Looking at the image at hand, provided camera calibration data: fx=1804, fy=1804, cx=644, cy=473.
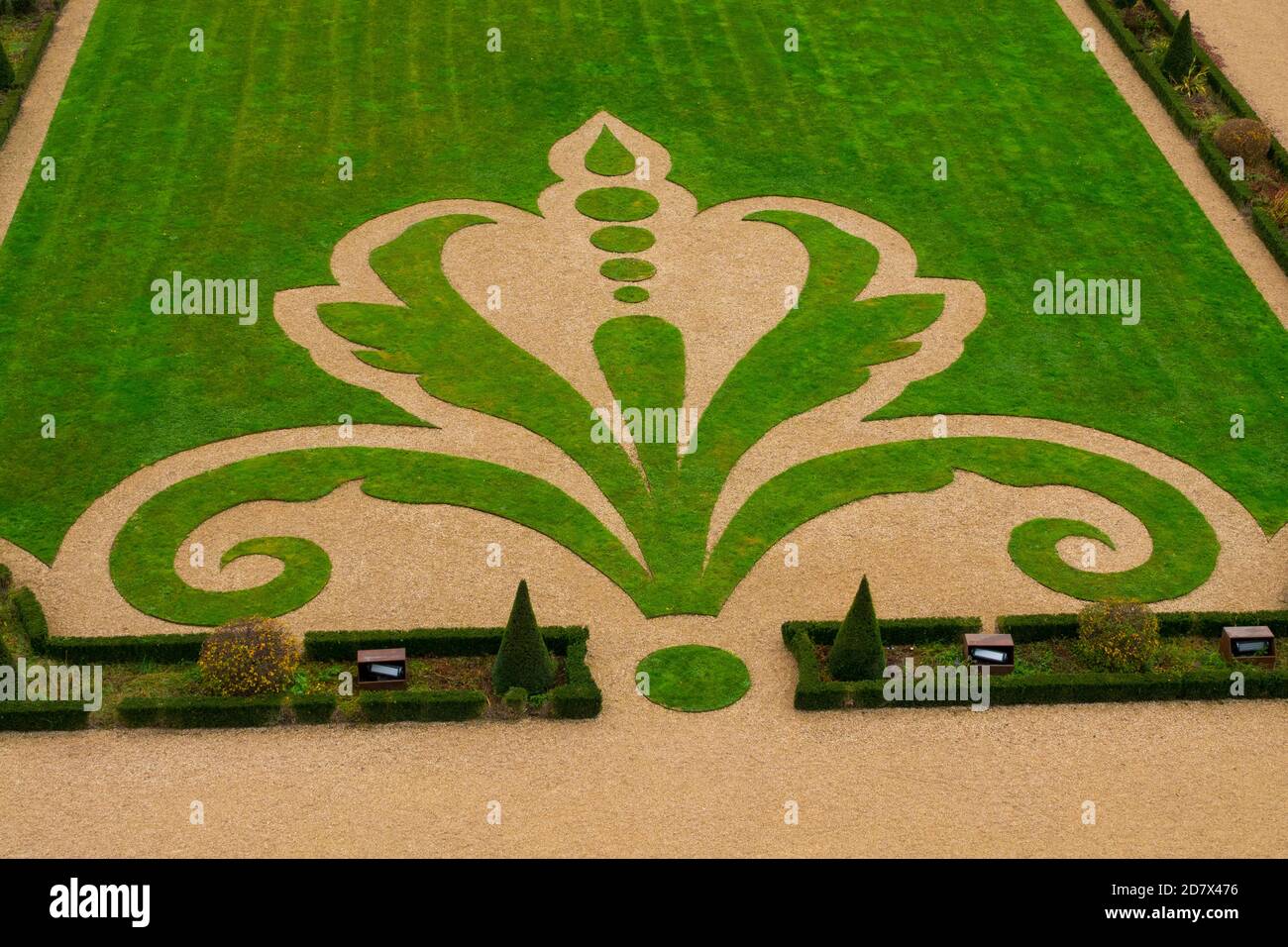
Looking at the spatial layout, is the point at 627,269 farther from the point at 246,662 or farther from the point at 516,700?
the point at 246,662

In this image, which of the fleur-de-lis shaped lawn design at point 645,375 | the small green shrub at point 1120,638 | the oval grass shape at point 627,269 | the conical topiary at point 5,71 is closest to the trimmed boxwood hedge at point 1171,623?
the small green shrub at point 1120,638

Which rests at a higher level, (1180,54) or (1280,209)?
(1180,54)

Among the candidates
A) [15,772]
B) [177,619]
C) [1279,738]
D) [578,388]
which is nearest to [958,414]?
[578,388]

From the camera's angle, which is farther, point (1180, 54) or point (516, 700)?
point (1180, 54)

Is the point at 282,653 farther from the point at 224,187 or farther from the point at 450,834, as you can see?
the point at 224,187

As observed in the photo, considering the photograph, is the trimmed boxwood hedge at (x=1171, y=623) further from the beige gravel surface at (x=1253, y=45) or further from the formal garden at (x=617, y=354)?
the beige gravel surface at (x=1253, y=45)

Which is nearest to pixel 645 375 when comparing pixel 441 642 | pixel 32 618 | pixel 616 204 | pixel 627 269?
pixel 627 269

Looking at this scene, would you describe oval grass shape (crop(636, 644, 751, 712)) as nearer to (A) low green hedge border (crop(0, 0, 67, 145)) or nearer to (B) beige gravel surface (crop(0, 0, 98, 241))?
(B) beige gravel surface (crop(0, 0, 98, 241))

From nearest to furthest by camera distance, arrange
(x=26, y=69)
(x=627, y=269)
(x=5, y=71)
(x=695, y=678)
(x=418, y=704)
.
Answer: (x=418, y=704) → (x=695, y=678) → (x=627, y=269) → (x=5, y=71) → (x=26, y=69)
